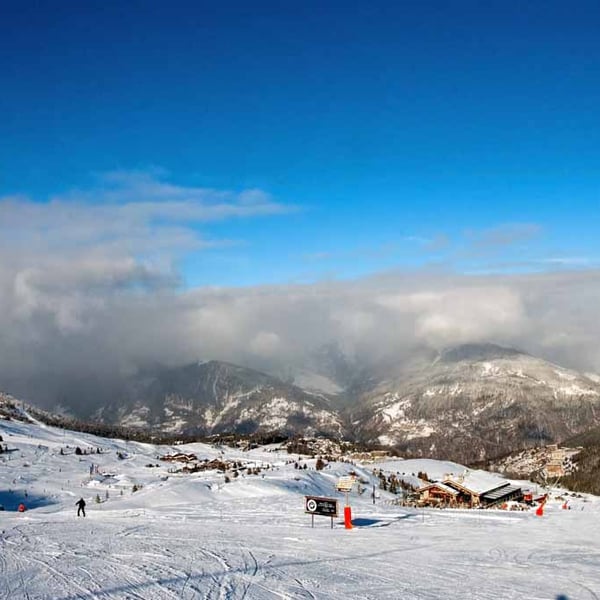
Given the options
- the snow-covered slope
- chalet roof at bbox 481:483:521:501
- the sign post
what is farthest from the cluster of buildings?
the sign post

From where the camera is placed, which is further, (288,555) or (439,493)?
(439,493)

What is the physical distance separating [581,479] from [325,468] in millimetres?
Result: 96765

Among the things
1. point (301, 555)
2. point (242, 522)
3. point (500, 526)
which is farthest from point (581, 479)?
point (301, 555)

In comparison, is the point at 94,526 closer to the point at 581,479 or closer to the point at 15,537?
the point at 15,537

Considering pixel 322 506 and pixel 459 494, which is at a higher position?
pixel 322 506

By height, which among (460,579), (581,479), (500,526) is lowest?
(581,479)

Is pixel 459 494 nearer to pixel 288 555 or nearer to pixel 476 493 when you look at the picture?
pixel 476 493

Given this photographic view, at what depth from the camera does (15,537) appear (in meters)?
26.7

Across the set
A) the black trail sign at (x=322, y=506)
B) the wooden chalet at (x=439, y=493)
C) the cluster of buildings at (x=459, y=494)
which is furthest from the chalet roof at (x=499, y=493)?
the black trail sign at (x=322, y=506)

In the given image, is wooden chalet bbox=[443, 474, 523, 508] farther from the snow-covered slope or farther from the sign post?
the sign post

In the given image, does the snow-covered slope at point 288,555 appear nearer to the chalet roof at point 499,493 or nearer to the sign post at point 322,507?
the sign post at point 322,507

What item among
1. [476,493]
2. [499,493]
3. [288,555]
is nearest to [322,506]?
[288,555]

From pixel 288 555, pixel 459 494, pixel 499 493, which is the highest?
pixel 288 555

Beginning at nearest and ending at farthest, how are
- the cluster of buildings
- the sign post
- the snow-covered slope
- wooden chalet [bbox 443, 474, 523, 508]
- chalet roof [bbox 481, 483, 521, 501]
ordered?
the snow-covered slope → the sign post → the cluster of buildings → wooden chalet [bbox 443, 474, 523, 508] → chalet roof [bbox 481, 483, 521, 501]
